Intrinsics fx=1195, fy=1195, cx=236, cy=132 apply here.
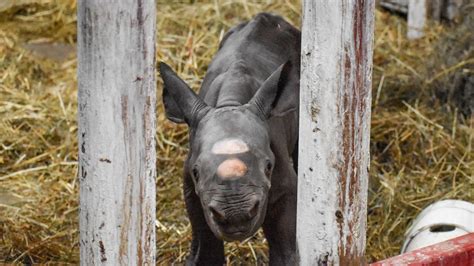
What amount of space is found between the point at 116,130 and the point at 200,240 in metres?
2.03

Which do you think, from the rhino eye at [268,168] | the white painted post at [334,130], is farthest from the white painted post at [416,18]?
the white painted post at [334,130]

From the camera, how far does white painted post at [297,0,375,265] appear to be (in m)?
4.78

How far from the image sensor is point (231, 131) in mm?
5543

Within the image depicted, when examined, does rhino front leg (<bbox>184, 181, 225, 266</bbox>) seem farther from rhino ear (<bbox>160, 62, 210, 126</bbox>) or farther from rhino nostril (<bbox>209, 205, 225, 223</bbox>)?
rhino nostril (<bbox>209, 205, 225, 223</bbox>)

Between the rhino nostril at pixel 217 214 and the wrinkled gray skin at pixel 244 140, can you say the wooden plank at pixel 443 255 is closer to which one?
the wrinkled gray skin at pixel 244 140

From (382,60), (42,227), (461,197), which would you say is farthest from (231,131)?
(382,60)

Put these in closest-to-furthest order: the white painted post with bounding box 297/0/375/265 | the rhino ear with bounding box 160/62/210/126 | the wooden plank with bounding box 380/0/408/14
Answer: the white painted post with bounding box 297/0/375/265 < the rhino ear with bounding box 160/62/210/126 < the wooden plank with bounding box 380/0/408/14

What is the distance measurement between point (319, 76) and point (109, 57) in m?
0.95

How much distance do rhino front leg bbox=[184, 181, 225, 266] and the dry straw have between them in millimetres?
807

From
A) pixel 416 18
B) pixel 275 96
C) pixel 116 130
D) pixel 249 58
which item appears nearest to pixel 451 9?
pixel 416 18

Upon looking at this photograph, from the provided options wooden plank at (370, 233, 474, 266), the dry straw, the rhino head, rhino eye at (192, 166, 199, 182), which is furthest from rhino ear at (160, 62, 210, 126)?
the dry straw

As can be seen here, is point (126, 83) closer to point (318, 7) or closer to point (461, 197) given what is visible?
point (318, 7)

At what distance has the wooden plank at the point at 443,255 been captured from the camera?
19.3 feet

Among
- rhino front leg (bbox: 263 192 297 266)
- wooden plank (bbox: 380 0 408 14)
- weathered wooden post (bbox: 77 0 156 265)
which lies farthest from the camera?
wooden plank (bbox: 380 0 408 14)
